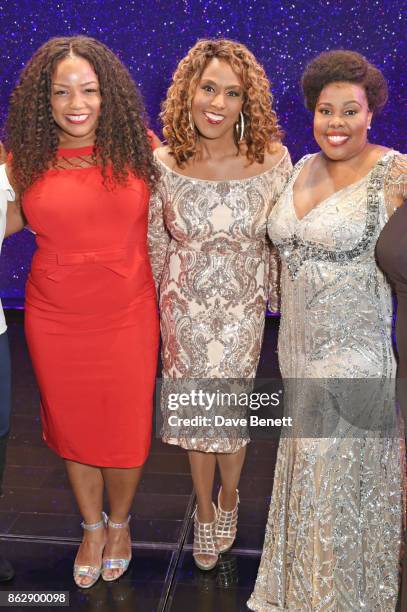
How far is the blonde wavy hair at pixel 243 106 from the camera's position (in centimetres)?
252

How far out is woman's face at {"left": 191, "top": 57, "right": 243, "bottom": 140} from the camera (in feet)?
8.22

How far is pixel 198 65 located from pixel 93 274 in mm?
797

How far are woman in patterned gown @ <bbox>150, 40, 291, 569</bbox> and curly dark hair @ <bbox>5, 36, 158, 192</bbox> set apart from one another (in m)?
0.14

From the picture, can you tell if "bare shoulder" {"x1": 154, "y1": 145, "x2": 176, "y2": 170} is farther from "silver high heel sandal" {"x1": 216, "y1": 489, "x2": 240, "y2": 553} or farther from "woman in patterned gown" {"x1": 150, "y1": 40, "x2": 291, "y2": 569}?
"silver high heel sandal" {"x1": 216, "y1": 489, "x2": 240, "y2": 553}

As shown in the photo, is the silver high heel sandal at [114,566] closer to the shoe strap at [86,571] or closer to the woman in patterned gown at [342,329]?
the shoe strap at [86,571]

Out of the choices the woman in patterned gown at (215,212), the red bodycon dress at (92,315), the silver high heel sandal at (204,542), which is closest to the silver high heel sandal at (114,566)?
the silver high heel sandal at (204,542)

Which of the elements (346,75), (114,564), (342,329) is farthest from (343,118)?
(114,564)

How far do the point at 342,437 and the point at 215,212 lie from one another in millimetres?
850

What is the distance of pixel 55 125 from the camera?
2.48 metres

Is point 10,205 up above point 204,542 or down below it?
above

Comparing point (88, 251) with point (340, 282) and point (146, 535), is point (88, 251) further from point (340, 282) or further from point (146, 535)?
point (146, 535)

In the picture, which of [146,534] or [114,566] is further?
[146,534]
